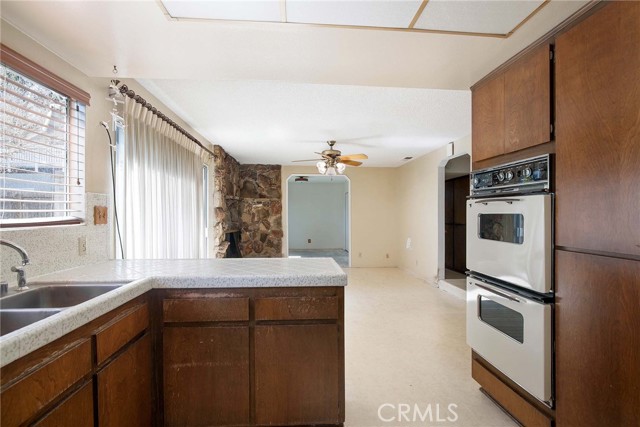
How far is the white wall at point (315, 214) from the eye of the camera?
9.87 meters

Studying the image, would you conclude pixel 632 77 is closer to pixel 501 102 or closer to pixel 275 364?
pixel 501 102

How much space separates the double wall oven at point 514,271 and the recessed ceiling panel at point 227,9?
1507 mm

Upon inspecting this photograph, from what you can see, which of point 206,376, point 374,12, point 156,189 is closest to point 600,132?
point 374,12

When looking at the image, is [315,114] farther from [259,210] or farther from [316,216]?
[316,216]

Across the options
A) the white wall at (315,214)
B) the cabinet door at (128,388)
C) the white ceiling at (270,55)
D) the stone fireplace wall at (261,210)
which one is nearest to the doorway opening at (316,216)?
the white wall at (315,214)

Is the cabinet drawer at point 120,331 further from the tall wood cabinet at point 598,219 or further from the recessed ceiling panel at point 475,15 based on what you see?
the tall wood cabinet at point 598,219

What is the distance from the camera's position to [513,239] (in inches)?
67.2

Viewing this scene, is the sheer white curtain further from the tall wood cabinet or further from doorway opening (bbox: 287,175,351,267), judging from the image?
doorway opening (bbox: 287,175,351,267)

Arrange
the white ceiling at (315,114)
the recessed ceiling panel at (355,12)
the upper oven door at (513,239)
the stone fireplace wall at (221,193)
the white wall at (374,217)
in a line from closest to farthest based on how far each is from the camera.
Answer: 1. the recessed ceiling panel at (355,12)
2. the upper oven door at (513,239)
3. the white ceiling at (315,114)
4. the stone fireplace wall at (221,193)
5. the white wall at (374,217)

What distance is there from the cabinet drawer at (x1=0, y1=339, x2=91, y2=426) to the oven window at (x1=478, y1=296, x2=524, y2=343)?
2043mm

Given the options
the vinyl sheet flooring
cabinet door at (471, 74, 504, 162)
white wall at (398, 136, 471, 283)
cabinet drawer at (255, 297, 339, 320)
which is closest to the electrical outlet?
cabinet drawer at (255, 297, 339, 320)

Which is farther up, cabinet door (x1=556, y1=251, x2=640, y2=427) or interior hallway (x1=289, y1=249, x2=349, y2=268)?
cabinet door (x1=556, y1=251, x2=640, y2=427)

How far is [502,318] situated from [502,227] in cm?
55

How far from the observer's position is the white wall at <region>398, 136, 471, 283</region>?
5094 millimetres
